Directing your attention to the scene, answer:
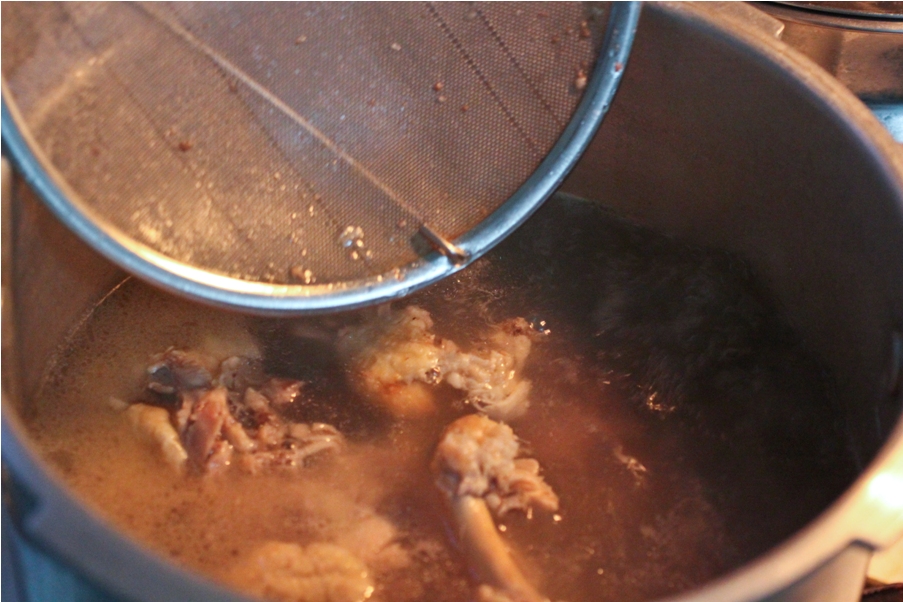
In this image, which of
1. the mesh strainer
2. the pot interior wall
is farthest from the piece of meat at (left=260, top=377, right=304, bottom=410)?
the pot interior wall

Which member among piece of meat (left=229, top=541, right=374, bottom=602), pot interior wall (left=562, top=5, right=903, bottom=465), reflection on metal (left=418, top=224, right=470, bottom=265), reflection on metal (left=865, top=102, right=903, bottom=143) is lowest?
piece of meat (left=229, top=541, right=374, bottom=602)

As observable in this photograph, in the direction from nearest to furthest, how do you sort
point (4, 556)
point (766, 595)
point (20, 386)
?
point (766, 595)
point (4, 556)
point (20, 386)

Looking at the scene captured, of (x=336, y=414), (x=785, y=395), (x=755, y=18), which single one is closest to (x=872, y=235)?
(x=785, y=395)

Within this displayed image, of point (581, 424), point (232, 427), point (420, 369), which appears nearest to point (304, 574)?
point (232, 427)

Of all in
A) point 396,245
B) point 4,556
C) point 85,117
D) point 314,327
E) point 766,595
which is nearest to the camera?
point 766,595

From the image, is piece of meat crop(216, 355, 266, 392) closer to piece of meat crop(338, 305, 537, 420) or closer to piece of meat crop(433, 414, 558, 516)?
piece of meat crop(338, 305, 537, 420)

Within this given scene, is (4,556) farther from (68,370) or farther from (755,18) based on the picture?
(755,18)

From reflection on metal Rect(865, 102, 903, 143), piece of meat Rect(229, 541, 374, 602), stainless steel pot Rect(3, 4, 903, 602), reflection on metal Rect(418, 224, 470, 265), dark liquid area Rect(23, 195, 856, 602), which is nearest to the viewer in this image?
stainless steel pot Rect(3, 4, 903, 602)
